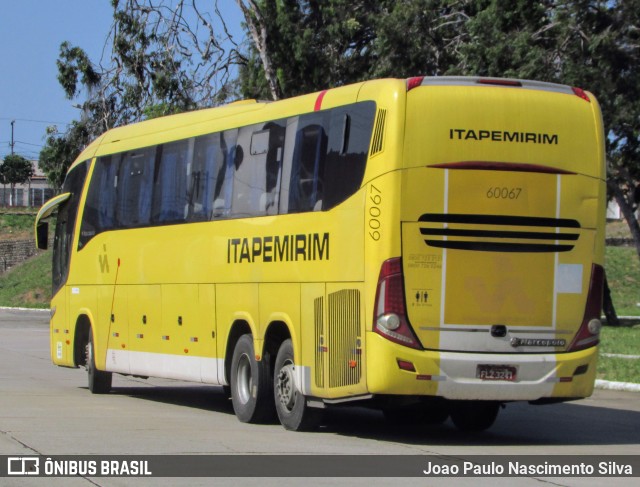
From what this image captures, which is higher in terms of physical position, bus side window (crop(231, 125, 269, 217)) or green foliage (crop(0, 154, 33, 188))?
green foliage (crop(0, 154, 33, 188))

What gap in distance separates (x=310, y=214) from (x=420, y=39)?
22.2 metres

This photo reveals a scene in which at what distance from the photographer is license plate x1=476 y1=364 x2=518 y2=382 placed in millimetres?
12496

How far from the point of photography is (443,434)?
14.3 metres

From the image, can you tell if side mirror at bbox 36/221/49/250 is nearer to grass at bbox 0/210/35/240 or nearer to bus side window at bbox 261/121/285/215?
bus side window at bbox 261/121/285/215

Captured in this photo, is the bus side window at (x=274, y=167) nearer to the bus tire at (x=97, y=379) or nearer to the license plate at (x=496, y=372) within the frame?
the license plate at (x=496, y=372)

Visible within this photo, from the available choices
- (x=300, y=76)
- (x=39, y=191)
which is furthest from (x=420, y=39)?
(x=39, y=191)

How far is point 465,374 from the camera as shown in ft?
40.9

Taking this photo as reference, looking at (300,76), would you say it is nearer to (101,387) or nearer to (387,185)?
(101,387)

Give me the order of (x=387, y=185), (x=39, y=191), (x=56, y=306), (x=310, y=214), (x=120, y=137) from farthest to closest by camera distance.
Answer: (x=39, y=191)
(x=56, y=306)
(x=120, y=137)
(x=310, y=214)
(x=387, y=185)

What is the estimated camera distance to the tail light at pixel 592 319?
514 inches

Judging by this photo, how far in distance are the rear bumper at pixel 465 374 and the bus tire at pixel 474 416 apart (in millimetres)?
1482

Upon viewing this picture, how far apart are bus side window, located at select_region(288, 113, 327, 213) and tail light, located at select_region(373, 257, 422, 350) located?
1450 millimetres

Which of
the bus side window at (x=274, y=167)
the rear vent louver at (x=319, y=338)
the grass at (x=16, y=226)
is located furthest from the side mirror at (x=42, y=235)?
the grass at (x=16, y=226)

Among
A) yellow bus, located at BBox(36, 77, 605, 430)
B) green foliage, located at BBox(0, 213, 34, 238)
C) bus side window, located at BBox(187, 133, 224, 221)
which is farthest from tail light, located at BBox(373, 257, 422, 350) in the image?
green foliage, located at BBox(0, 213, 34, 238)
